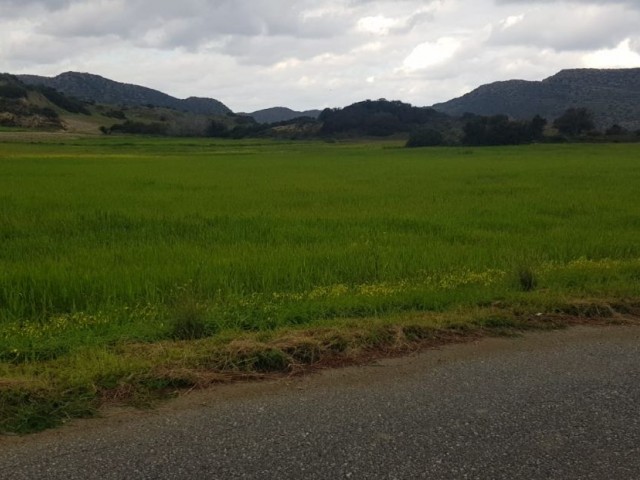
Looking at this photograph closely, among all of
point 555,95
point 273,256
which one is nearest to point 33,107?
point 273,256

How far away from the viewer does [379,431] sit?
3.54m

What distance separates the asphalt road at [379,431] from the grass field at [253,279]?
44 cm

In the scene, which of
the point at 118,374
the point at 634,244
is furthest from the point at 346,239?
the point at 118,374

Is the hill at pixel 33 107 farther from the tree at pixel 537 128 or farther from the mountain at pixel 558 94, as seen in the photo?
the mountain at pixel 558 94

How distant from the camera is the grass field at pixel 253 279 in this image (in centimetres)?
459

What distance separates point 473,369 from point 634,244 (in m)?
6.53

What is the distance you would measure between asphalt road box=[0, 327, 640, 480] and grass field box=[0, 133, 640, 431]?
44cm

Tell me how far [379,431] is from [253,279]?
4.09 m

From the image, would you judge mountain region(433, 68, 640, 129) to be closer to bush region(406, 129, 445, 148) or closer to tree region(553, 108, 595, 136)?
tree region(553, 108, 595, 136)

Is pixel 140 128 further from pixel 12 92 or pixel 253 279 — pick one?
pixel 253 279

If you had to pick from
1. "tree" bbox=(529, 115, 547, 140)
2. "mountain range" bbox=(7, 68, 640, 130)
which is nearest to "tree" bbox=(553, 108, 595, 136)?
"tree" bbox=(529, 115, 547, 140)

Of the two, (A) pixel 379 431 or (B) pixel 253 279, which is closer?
(A) pixel 379 431

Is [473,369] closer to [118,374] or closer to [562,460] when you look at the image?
[562,460]

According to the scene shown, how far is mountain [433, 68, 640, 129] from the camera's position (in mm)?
155875
